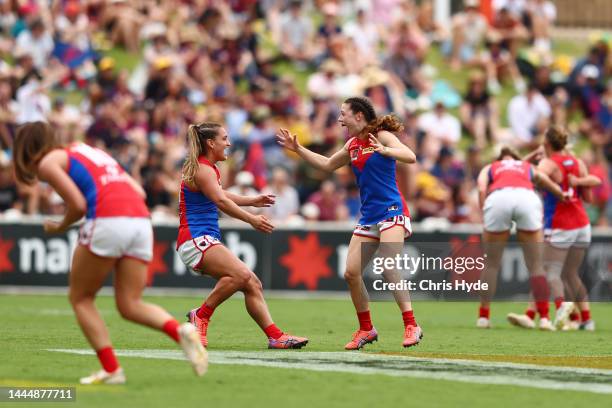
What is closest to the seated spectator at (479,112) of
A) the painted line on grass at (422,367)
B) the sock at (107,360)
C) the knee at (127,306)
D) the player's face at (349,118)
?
the player's face at (349,118)

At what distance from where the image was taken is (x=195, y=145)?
1211cm

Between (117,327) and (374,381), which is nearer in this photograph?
(374,381)

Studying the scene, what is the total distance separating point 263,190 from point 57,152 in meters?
13.9

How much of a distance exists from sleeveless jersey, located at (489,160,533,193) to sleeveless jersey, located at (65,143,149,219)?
7.25 metres

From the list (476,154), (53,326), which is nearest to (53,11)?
(476,154)

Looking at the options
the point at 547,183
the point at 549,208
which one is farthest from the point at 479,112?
the point at 547,183

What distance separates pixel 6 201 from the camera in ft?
73.3

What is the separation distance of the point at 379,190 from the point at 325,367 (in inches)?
95.7

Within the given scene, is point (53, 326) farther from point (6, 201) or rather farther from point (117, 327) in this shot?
point (6, 201)

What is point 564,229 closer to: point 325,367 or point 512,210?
point 512,210

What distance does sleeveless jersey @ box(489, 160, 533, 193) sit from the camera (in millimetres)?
15820

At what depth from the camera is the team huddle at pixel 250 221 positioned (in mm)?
9234

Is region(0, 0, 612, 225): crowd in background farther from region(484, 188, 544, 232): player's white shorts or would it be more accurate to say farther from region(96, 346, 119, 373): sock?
region(96, 346, 119, 373): sock

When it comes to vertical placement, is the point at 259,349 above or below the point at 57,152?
below
